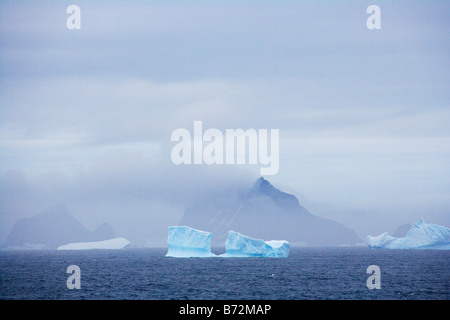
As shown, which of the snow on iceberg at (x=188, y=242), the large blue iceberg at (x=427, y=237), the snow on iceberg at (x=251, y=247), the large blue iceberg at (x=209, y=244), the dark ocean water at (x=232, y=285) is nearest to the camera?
the dark ocean water at (x=232, y=285)

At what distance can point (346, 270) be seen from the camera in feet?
217

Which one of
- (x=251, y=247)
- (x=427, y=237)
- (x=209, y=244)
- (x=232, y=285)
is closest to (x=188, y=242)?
(x=209, y=244)

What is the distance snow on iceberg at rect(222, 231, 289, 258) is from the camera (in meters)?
87.2

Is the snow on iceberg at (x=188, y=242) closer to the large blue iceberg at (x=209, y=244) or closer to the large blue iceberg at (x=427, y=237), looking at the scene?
the large blue iceberg at (x=209, y=244)

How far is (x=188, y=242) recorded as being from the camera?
8725 cm

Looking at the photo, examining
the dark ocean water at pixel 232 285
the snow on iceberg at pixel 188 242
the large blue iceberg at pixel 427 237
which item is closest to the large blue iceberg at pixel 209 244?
the snow on iceberg at pixel 188 242

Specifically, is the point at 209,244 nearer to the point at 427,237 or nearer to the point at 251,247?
the point at 251,247

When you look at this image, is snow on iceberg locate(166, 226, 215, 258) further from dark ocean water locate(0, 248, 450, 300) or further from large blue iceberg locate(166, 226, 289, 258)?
dark ocean water locate(0, 248, 450, 300)

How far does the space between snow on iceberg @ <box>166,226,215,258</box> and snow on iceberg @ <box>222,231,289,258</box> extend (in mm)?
3182

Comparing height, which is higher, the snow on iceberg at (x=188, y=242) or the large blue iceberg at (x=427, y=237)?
the snow on iceberg at (x=188, y=242)

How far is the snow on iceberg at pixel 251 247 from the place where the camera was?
87188 mm
